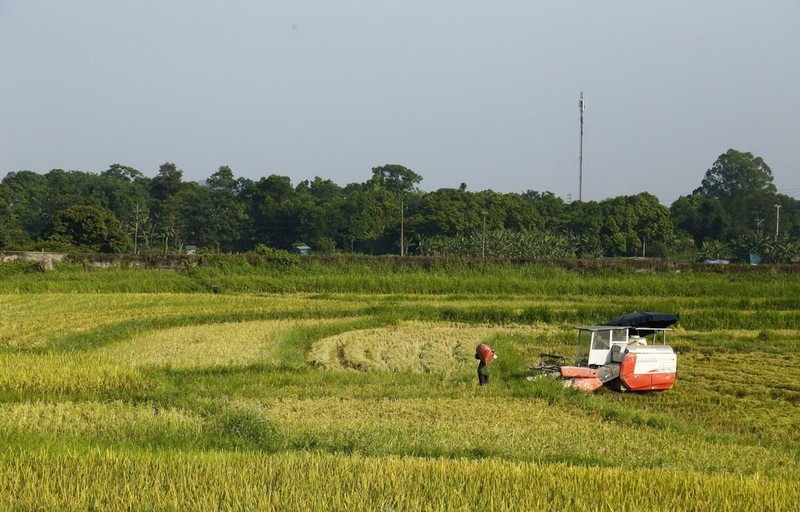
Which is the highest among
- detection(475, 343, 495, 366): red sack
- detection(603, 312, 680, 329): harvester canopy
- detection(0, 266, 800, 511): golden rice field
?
detection(603, 312, 680, 329): harvester canopy

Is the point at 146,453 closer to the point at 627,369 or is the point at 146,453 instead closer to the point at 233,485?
the point at 233,485

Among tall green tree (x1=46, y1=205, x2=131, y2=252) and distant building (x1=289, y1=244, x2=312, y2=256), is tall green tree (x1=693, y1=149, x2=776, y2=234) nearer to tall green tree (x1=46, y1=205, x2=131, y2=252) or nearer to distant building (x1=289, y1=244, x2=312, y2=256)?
distant building (x1=289, y1=244, x2=312, y2=256)

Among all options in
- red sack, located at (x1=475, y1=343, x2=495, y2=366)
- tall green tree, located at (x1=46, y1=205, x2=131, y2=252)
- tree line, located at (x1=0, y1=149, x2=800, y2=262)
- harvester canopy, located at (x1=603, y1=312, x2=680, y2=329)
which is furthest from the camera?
tree line, located at (x1=0, y1=149, x2=800, y2=262)

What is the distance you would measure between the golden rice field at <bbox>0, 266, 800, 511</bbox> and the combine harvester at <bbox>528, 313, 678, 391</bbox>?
0.34 metres

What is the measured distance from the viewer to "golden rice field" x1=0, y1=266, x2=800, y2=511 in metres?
7.79

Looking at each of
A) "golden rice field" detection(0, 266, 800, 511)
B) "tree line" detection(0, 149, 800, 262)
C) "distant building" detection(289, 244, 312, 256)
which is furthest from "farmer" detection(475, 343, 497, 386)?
"distant building" detection(289, 244, 312, 256)

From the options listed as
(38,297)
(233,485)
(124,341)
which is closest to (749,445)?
(233,485)

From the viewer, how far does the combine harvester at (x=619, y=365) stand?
57.5 ft

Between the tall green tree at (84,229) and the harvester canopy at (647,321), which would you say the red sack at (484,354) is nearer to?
the harvester canopy at (647,321)

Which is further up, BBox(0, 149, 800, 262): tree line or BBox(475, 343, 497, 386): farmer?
BBox(0, 149, 800, 262): tree line

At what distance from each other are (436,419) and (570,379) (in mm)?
4908

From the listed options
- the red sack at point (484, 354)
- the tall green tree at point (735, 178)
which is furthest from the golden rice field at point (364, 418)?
the tall green tree at point (735, 178)

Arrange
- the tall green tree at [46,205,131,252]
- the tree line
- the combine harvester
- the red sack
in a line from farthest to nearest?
the tree line, the tall green tree at [46,205,131,252], the combine harvester, the red sack

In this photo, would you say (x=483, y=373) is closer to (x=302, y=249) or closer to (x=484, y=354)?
(x=484, y=354)
